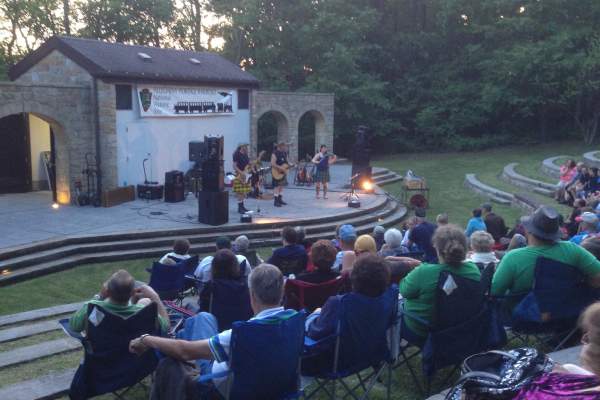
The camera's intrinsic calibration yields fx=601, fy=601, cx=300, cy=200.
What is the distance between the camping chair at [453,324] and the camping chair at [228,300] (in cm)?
135

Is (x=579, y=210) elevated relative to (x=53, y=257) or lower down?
elevated

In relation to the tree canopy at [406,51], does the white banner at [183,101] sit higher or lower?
lower

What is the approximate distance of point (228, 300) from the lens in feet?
15.7

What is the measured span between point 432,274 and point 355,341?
83 centimetres

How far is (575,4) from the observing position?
28.1 metres

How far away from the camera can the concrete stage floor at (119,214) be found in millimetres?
11578

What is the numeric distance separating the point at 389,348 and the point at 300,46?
27600 mm

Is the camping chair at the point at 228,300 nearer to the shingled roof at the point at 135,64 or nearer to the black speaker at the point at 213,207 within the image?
the black speaker at the point at 213,207

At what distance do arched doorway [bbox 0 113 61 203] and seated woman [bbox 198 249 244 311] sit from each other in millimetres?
11697

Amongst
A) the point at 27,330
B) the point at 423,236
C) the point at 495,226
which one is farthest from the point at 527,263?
the point at 27,330

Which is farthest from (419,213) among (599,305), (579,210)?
(599,305)

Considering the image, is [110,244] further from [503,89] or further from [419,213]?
[503,89]

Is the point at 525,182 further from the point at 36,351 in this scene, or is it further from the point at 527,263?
the point at 36,351

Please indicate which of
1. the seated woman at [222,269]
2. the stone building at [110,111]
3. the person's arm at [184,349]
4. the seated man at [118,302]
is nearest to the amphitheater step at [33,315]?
the seated woman at [222,269]
